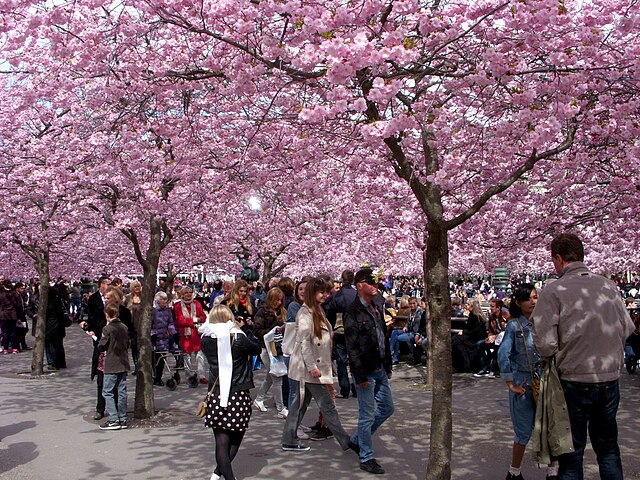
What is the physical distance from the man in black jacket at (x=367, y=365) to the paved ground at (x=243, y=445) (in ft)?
1.13

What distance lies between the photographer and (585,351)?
15.5ft

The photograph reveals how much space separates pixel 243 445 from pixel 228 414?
205cm

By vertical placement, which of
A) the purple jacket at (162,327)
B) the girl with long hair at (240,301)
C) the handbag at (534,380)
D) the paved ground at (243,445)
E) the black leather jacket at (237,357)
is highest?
the girl with long hair at (240,301)

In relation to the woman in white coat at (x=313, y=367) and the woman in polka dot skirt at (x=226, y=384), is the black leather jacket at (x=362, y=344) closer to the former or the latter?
the woman in white coat at (x=313, y=367)

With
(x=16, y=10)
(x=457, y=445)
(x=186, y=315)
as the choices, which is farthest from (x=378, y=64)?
(x=186, y=315)

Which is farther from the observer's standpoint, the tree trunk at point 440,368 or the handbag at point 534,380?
the handbag at point 534,380

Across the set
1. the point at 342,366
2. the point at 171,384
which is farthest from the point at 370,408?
the point at 171,384

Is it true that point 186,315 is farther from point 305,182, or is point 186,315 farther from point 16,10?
A: point 16,10

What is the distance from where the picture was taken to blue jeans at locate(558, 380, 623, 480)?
15.5ft

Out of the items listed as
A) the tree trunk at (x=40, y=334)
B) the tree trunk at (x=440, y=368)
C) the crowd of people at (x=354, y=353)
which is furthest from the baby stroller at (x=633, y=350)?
the tree trunk at (x=40, y=334)

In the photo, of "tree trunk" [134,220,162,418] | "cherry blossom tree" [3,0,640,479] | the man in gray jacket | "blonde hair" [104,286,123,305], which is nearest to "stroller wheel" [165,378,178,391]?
"tree trunk" [134,220,162,418]

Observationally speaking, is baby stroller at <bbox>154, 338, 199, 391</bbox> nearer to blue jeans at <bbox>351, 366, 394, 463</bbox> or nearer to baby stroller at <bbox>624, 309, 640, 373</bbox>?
blue jeans at <bbox>351, 366, 394, 463</bbox>

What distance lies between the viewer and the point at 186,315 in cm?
1388

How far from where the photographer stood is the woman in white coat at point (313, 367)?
25.1ft
